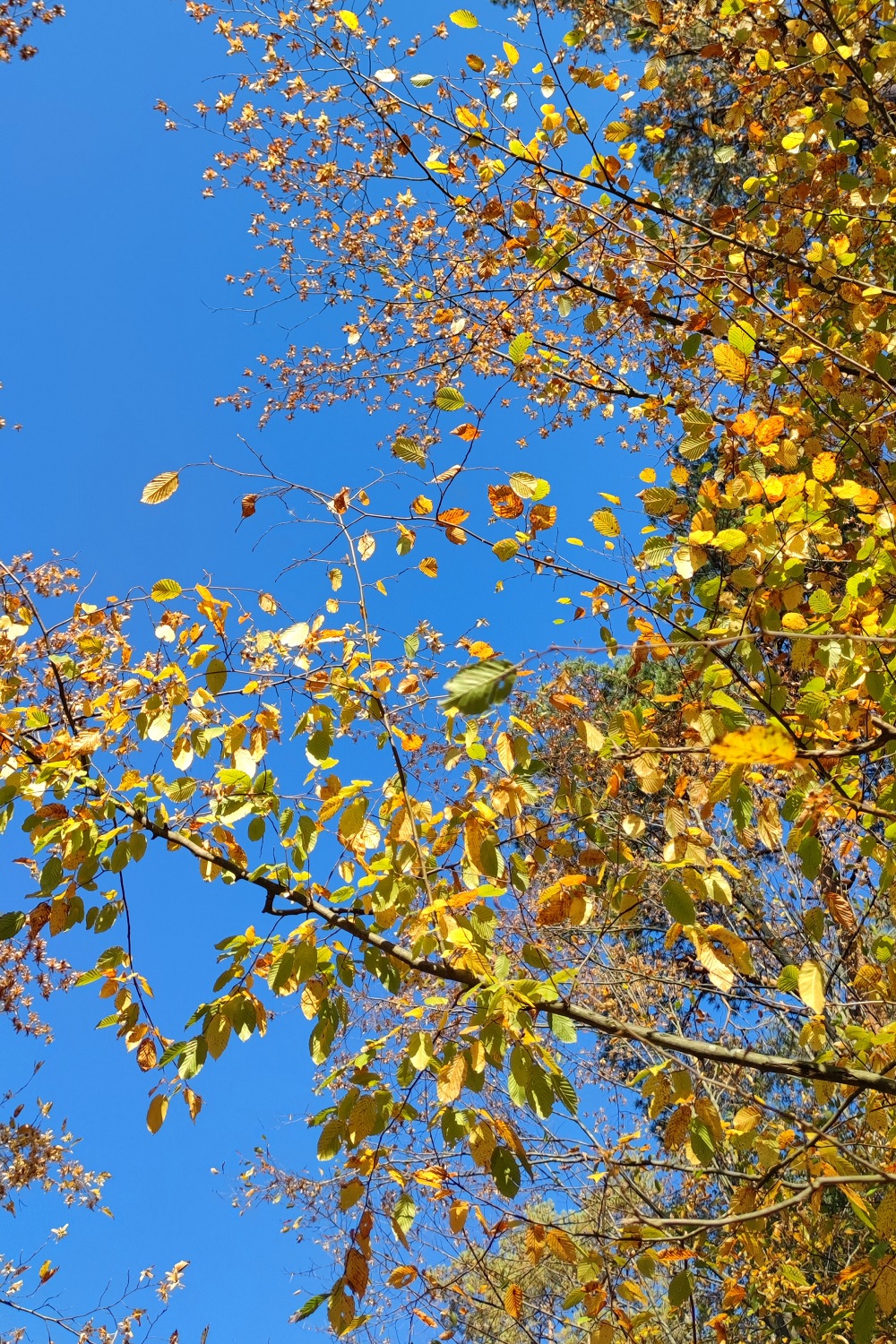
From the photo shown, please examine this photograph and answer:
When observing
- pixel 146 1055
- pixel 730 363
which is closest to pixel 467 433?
pixel 730 363

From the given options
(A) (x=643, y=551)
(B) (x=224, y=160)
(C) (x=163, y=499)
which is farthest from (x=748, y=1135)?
(B) (x=224, y=160)

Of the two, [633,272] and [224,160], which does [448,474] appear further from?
[224,160]

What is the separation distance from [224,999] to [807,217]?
12.7 ft

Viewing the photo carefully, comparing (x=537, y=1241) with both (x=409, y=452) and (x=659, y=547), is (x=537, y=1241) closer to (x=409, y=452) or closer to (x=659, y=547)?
(x=659, y=547)

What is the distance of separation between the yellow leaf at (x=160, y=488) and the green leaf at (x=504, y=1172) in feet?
5.44

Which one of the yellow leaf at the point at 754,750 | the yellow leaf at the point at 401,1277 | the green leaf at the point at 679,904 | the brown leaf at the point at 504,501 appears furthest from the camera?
the brown leaf at the point at 504,501

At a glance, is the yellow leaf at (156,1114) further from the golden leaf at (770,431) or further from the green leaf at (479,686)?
the golden leaf at (770,431)

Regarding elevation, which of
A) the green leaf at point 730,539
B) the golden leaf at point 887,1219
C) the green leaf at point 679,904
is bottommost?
the golden leaf at point 887,1219

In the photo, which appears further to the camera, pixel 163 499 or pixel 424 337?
pixel 424 337

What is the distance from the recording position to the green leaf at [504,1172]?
1.56 meters

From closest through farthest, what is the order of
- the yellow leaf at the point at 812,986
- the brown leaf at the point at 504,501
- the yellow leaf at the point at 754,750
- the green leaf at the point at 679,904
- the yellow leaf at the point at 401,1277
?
the yellow leaf at the point at 754,750
the yellow leaf at the point at 812,986
the green leaf at the point at 679,904
the yellow leaf at the point at 401,1277
the brown leaf at the point at 504,501

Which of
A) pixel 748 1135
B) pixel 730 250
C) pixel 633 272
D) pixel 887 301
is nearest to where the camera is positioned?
pixel 748 1135

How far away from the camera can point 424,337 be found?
4336 mm

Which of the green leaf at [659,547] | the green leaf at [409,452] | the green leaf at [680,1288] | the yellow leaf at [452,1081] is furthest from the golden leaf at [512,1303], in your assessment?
the green leaf at [409,452]
